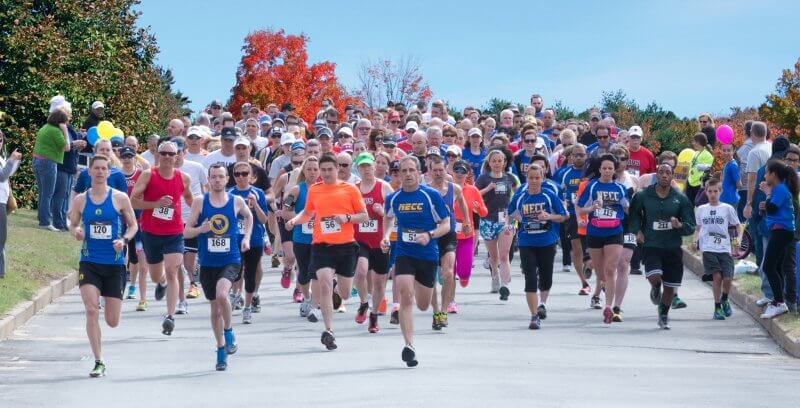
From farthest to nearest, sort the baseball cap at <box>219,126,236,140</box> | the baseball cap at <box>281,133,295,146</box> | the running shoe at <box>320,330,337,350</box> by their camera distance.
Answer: the baseball cap at <box>281,133,295,146</box> < the baseball cap at <box>219,126,236,140</box> < the running shoe at <box>320,330,337,350</box>

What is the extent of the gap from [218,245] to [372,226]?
9.57ft

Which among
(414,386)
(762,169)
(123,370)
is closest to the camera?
(414,386)

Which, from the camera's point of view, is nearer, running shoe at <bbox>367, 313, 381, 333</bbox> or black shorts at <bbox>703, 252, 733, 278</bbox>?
running shoe at <bbox>367, 313, 381, 333</bbox>

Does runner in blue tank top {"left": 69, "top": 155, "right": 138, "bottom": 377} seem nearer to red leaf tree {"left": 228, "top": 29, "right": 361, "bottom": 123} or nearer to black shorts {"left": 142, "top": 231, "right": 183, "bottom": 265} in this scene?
black shorts {"left": 142, "top": 231, "right": 183, "bottom": 265}

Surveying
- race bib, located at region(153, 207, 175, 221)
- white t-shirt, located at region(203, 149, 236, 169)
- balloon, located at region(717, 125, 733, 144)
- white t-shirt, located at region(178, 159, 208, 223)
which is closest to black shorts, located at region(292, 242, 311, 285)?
race bib, located at region(153, 207, 175, 221)

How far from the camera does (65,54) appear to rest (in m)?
32.5

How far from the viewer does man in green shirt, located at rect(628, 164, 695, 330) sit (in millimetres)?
17547

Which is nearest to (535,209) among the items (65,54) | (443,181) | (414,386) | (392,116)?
(443,181)

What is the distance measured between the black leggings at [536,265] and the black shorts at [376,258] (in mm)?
1559

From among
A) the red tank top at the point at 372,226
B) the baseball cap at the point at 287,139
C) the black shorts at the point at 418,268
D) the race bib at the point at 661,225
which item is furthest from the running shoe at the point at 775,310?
the baseball cap at the point at 287,139

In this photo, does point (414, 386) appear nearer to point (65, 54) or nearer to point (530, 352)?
point (530, 352)

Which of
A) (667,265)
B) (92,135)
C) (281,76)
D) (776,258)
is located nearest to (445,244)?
(667,265)

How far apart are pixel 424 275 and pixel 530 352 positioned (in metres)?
1.29

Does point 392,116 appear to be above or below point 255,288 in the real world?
above
